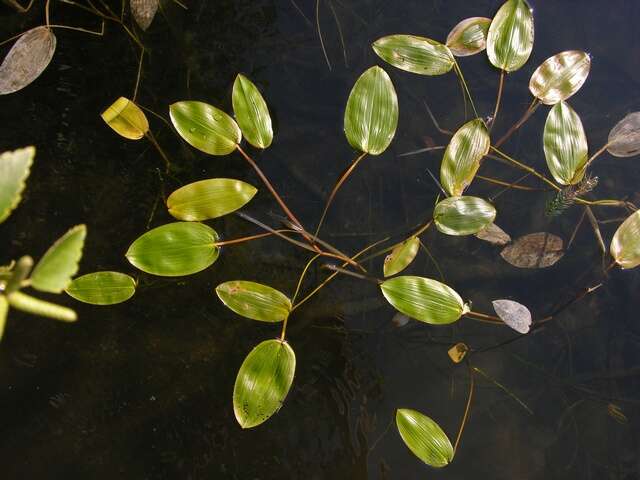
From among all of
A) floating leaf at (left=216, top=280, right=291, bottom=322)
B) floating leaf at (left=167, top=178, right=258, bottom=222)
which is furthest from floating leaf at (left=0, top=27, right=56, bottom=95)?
floating leaf at (left=216, top=280, right=291, bottom=322)

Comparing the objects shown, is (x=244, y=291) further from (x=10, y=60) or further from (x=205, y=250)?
(x=10, y=60)

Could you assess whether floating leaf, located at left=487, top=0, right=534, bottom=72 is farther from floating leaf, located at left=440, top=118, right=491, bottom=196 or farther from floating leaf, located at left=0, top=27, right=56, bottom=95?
floating leaf, located at left=0, top=27, right=56, bottom=95

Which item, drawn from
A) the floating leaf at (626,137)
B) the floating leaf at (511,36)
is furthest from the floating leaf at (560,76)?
the floating leaf at (626,137)

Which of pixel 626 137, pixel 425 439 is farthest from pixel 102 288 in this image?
pixel 626 137

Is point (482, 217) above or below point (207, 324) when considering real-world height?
above

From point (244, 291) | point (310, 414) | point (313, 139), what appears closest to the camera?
point (244, 291)

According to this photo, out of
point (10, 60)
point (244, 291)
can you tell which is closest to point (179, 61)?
point (10, 60)

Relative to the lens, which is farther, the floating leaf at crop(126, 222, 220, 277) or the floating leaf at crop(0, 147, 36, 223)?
the floating leaf at crop(126, 222, 220, 277)
